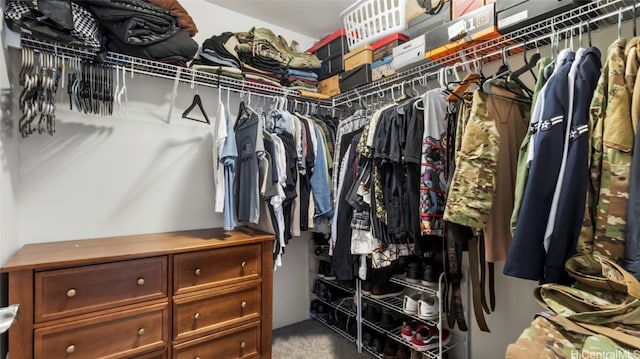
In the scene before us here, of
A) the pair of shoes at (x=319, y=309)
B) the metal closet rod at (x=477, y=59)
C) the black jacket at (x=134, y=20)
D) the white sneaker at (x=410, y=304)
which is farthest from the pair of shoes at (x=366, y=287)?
the black jacket at (x=134, y=20)

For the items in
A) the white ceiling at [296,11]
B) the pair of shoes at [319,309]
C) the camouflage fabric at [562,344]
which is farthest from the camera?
the pair of shoes at [319,309]

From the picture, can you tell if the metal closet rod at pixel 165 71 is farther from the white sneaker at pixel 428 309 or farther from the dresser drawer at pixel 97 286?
the white sneaker at pixel 428 309

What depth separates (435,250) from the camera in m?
1.51

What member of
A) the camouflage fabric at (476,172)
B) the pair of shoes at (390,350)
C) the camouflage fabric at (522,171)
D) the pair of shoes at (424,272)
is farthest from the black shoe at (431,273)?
the camouflage fabric at (522,171)

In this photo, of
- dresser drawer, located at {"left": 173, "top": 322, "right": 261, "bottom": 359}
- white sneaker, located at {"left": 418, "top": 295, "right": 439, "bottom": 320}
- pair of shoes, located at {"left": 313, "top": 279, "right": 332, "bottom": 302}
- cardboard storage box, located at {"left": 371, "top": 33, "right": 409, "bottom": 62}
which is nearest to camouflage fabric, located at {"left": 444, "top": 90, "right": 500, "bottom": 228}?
white sneaker, located at {"left": 418, "top": 295, "right": 439, "bottom": 320}

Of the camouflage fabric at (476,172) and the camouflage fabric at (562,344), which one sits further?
the camouflage fabric at (476,172)

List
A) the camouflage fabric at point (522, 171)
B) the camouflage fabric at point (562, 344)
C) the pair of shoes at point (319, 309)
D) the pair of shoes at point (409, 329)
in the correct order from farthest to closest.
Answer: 1. the pair of shoes at point (319, 309)
2. the pair of shoes at point (409, 329)
3. the camouflage fabric at point (522, 171)
4. the camouflage fabric at point (562, 344)

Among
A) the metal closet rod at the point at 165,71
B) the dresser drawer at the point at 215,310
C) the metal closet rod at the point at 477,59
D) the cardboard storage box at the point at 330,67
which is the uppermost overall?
the cardboard storage box at the point at 330,67

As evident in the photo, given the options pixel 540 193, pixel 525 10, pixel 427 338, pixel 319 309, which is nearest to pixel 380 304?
pixel 427 338

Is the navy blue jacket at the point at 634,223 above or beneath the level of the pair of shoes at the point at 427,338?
above

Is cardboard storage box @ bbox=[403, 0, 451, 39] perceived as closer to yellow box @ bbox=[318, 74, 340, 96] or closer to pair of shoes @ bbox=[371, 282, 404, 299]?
yellow box @ bbox=[318, 74, 340, 96]

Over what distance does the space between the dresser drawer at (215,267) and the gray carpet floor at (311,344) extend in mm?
757

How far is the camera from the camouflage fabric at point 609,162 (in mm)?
795

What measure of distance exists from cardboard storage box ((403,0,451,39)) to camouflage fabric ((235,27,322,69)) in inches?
31.9
